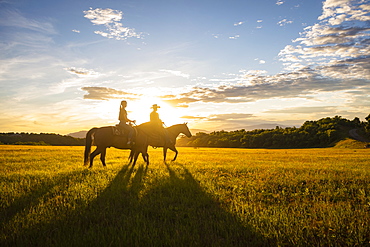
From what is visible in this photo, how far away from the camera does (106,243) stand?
417cm

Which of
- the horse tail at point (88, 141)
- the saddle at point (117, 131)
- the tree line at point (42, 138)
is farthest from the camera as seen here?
the tree line at point (42, 138)

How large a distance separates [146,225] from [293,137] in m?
95.4

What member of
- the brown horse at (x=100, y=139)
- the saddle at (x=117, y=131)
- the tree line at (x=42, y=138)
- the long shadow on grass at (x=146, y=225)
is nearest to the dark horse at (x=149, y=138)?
the saddle at (x=117, y=131)

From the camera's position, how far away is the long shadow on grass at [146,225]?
14.0ft

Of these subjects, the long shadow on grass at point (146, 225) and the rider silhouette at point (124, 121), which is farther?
the rider silhouette at point (124, 121)

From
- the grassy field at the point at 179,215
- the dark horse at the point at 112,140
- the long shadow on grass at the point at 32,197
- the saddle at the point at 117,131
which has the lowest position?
the grassy field at the point at 179,215

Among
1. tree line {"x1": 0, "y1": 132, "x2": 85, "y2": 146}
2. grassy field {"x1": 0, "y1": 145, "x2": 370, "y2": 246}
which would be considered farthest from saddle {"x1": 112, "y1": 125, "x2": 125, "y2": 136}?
tree line {"x1": 0, "y1": 132, "x2": 85, "y2": 146}

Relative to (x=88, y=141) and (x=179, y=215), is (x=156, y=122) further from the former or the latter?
(x=179, y=215)

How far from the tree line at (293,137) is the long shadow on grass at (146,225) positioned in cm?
7460

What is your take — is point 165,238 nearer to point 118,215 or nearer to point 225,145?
point 118,215

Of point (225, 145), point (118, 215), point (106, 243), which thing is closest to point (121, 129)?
point (118, 215)

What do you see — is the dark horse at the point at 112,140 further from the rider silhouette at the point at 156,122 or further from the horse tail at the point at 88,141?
the rider silhouette at the point at 156,122

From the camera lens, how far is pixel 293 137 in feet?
298

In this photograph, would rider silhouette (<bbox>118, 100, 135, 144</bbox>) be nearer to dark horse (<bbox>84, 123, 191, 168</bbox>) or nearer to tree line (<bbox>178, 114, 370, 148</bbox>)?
dark horse (<bbox>84, 123, 191, 168</bbox>)
